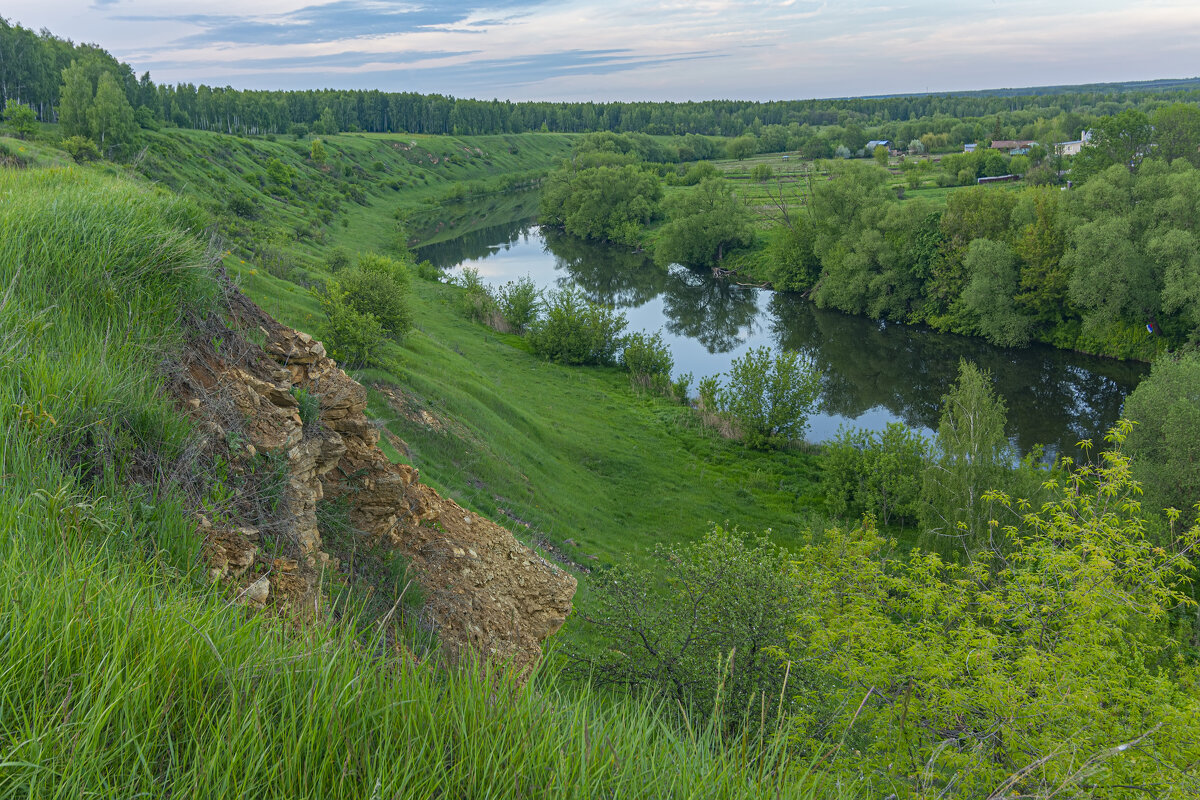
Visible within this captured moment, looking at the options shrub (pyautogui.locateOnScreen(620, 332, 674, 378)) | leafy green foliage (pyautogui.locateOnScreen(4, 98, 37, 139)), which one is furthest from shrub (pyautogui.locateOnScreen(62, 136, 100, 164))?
shrub (pyautogui.locateOnScreen(620, 332, 674, 378))

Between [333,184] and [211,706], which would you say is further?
[333,184]

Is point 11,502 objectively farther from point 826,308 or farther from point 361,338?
point 826,308

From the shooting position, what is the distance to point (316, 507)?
29.7 ft

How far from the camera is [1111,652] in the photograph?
9.40m

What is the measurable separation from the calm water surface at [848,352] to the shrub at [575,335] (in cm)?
598

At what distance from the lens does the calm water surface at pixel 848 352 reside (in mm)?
40125

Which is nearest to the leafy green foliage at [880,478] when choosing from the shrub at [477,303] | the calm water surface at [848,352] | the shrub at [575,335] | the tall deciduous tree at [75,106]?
the calm water surface at [848,352]

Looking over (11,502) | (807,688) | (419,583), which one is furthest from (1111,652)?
(11,502)

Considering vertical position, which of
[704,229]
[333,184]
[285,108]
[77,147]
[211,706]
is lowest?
[211,706]

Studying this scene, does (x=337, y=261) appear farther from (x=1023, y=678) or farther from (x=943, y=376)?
(x=1023, y=678)

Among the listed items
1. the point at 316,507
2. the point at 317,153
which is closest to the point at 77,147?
the point at 316,507

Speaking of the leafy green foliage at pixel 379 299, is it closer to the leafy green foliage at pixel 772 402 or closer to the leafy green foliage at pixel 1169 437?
the leafy green foliage at pixel 772 402

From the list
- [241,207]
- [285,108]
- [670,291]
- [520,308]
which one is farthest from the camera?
[285,108]

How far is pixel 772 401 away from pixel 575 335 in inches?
604
